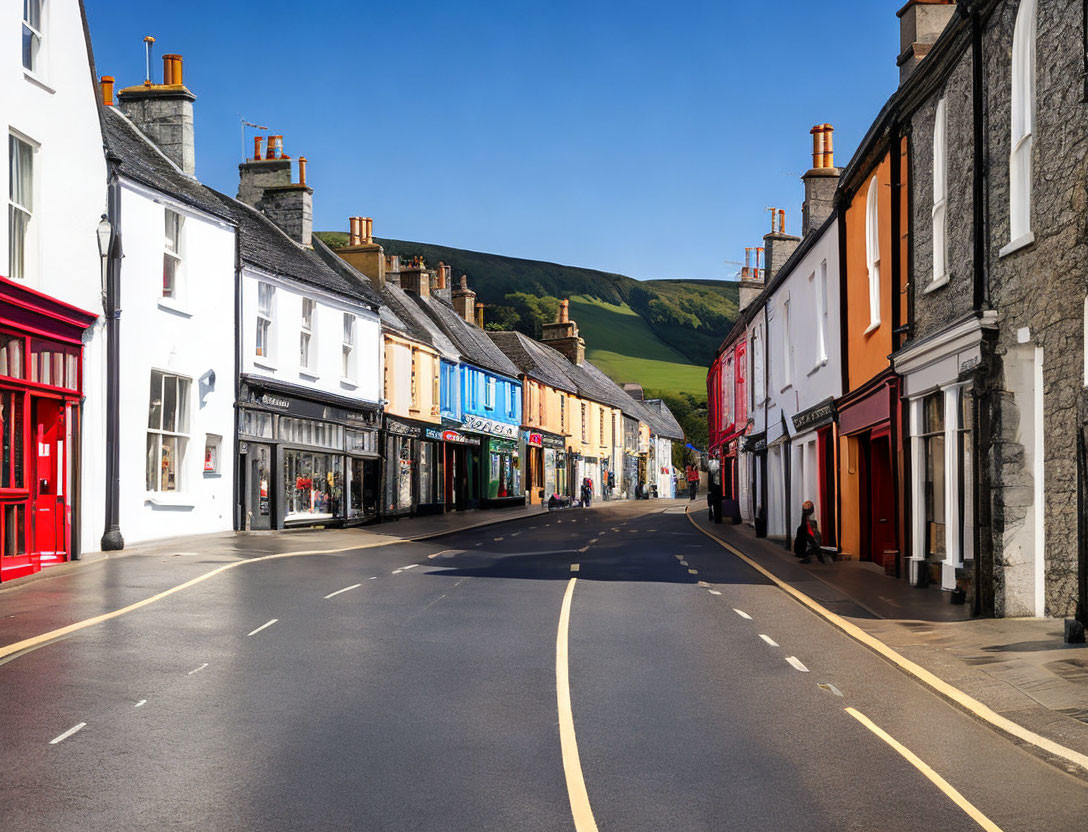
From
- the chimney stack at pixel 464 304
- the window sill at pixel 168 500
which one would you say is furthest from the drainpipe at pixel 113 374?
the chimney stack at pixel 464 304

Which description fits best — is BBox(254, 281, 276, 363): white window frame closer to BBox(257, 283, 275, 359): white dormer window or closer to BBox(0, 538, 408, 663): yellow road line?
BBox(257, 283, 275, 359): white dormer window

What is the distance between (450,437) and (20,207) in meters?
31.1

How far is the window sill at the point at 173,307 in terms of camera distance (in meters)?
25.9

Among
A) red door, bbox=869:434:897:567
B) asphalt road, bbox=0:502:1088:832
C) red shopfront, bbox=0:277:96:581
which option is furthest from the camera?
red door, bbox=869:434:897:567

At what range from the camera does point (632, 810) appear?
21.1 feet

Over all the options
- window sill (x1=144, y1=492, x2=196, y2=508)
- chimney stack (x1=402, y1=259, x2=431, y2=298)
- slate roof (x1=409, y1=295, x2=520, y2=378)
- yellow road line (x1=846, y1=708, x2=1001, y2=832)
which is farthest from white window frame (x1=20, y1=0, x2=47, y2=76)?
chimney stack (x1=402, y1=259, x2=431, y2=298)

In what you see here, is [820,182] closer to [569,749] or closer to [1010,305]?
[1010,305]

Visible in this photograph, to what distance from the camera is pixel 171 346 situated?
2631 cm

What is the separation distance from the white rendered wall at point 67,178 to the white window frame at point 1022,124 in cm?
1473

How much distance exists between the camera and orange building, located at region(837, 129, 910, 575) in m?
19.9

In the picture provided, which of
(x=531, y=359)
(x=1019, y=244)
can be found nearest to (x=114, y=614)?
(x=1019, y=244)

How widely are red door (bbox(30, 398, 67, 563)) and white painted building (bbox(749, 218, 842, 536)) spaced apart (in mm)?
15682

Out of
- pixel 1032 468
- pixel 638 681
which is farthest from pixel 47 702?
pixel 1032 468

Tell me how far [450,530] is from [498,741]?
2696 cm
